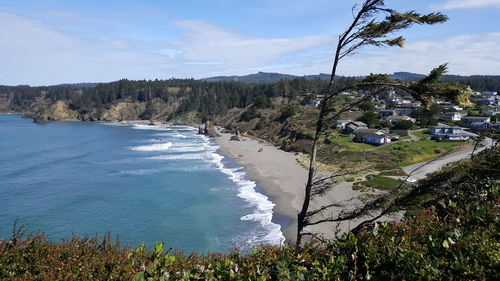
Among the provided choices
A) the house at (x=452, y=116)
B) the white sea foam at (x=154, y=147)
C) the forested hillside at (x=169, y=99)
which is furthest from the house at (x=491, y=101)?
the white sea foam at (x=154, y=147)

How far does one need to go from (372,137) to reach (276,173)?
72.0ft

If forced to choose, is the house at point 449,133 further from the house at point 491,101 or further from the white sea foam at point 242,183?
the house at point 491,101

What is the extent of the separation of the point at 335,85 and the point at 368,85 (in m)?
0.74

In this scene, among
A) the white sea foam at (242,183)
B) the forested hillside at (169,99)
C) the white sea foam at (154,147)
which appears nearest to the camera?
the white sea foam at (242,183)

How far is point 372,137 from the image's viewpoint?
60.0m

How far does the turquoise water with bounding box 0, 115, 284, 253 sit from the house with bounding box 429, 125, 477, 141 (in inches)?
1359

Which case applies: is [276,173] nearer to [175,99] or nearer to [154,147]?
[154,147]

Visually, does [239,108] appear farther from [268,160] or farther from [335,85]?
[335,85]

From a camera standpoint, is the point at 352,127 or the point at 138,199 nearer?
the point at 138,199

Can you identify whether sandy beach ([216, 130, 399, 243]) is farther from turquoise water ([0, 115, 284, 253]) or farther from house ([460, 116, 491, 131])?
house ([460, 116, 491, 131])

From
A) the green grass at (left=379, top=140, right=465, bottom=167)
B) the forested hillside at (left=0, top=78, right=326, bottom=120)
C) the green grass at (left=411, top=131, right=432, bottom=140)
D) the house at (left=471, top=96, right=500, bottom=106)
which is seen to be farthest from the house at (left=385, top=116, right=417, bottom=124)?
the forested hillside at (left=0, top=78, right=326, bottom=120)

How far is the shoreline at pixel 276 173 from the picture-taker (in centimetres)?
3130

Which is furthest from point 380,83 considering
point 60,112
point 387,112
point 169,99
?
point 60,112

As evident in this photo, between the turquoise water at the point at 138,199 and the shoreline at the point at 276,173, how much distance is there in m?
1.27
